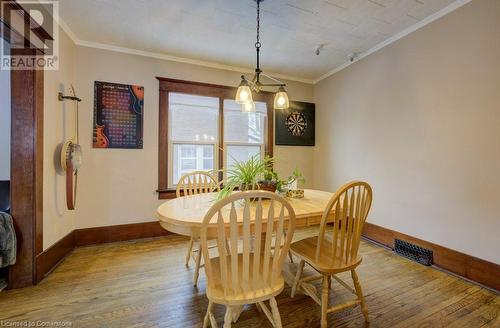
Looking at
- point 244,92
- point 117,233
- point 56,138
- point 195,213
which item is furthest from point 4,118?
point 244,92

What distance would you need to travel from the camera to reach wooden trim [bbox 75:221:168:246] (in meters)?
2.82

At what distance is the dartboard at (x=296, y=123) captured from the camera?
3.94m

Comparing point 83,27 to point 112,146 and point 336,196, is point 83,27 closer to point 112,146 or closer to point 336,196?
point 112,146

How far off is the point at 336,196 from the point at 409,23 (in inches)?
92.9

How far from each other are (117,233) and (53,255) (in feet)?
2.49

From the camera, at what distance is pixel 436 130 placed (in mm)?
2342

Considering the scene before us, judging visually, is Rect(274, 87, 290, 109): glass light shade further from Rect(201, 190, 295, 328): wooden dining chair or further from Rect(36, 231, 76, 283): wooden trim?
Rect(36, 231, 76, 283): wooden trim

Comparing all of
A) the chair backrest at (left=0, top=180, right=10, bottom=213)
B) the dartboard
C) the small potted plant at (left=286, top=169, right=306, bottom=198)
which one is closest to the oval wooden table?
the small potted plant at (left=286, top=169, right=306, bottom=198)

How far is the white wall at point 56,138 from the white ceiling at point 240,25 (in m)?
0.43

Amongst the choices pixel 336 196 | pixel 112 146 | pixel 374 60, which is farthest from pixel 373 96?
pixel 112 146

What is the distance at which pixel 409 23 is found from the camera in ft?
8.00

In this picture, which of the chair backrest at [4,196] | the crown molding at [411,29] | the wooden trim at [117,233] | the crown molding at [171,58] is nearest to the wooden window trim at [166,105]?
the crown molding at [171,58]
